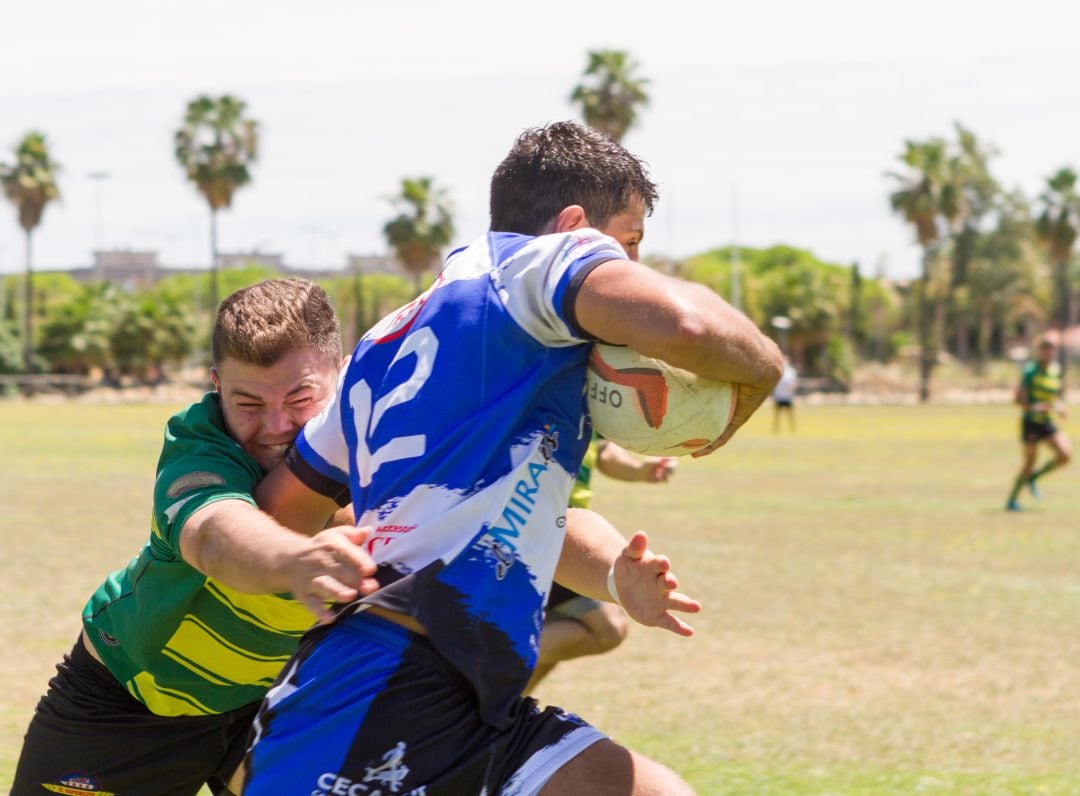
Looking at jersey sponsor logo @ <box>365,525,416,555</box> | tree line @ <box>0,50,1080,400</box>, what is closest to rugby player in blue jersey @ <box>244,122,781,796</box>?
jersey sponsor logo @ <box>365,525,416,555</box>

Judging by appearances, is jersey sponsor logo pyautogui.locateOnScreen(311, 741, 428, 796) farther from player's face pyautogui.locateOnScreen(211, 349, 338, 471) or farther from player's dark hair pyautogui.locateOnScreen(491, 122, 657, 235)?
player's dark hair pyautogui.locateOnScreen(491, 122, 657, 235)

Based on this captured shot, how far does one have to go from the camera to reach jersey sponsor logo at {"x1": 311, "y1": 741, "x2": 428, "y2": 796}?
280 cm

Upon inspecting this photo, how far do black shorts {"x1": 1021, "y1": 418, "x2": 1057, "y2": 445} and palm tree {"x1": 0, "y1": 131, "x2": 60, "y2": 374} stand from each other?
64.1m

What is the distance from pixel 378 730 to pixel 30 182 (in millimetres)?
78460

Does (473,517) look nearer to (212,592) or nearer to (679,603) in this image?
(679,603)

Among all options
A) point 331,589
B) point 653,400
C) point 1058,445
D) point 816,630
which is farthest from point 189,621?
point 1058,445

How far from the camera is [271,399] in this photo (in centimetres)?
343

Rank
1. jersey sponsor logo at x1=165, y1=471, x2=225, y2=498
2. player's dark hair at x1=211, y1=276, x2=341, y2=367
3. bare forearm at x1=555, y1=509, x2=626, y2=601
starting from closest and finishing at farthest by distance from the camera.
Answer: jersey sponsor logo at x1=165, y1=471, x2=225, y2=498
player's dark hair at x1=211, y1=276, x2=341, y2=367
bare forearm at x1=555, y1=509, x2=626, y2=601

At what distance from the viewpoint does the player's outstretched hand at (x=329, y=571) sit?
2.76 m

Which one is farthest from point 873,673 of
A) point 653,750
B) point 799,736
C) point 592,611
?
point 592,611

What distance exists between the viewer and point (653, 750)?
718 centimetres

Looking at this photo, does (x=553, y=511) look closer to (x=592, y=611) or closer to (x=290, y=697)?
(x=290, y=697)

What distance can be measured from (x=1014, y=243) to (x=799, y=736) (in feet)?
360

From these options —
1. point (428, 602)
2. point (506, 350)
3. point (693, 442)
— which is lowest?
point (428, 602)
